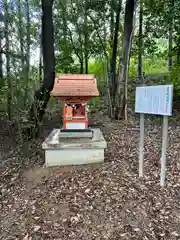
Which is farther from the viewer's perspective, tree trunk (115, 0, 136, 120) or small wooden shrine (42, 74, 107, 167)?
tree trunk (115, 0, 136, 120)

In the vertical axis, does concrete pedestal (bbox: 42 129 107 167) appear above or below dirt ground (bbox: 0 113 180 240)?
above

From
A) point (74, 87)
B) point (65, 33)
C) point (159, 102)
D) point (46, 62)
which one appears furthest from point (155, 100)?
point (65, 33)

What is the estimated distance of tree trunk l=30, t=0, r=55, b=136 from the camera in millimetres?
4574

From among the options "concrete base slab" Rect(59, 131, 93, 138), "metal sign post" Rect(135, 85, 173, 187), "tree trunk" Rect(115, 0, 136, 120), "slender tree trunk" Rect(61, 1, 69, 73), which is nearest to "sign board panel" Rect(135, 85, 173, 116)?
"metal sign post" Rect(135, 85, 173, 187)

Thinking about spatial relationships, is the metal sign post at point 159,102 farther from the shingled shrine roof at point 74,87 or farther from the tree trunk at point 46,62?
the tree trunk at point 46,62

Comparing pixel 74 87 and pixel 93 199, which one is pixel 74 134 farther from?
pixel 93 199

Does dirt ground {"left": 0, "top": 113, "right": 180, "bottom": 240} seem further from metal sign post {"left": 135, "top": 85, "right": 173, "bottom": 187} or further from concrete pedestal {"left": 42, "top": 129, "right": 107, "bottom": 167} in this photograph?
metal sign post {"left": 135, "top": 85, "right": 173, "bottom": 187}

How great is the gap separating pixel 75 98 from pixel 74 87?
0.20m

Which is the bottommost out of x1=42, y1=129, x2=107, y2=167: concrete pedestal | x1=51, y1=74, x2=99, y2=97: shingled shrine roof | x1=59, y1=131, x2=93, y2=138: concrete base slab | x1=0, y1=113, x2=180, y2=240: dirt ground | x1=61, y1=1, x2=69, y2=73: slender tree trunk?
x1=0, y1=113, x2=180, y2=240: dirt ground

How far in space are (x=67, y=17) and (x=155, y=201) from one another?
9161 millimetres

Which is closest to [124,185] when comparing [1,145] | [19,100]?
[19,100]

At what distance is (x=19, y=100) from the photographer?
14.6ft

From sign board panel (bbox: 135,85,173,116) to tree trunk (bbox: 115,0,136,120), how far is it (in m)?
3.39

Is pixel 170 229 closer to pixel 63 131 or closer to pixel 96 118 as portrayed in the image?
pixel 63 131
